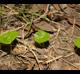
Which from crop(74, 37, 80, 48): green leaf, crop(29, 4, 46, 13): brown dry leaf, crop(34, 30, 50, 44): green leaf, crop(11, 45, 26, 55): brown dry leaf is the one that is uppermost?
crop(29, 4, 46, 13): brown dry leaf

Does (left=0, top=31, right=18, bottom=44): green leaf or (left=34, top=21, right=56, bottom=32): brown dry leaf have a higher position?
(left=34, top=21, right=56, bottom=32): brown dry leaf

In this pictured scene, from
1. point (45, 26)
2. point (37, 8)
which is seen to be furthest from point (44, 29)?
point (37, 8)

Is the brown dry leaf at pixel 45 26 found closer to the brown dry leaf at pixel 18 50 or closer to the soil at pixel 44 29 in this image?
the soil at pixel 44 29

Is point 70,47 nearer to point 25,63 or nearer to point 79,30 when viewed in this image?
point 79,30

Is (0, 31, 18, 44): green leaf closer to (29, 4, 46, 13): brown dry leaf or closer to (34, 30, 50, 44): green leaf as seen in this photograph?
(34, 30, 50, 44): green leaf

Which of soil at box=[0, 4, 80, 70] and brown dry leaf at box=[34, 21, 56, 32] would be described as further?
brown dry leaf at box=[34, 21, 56, 32]

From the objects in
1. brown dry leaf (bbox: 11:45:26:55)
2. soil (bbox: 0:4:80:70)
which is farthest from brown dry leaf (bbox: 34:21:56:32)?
brown dry leaf (bbox: 11:45:26:55)
